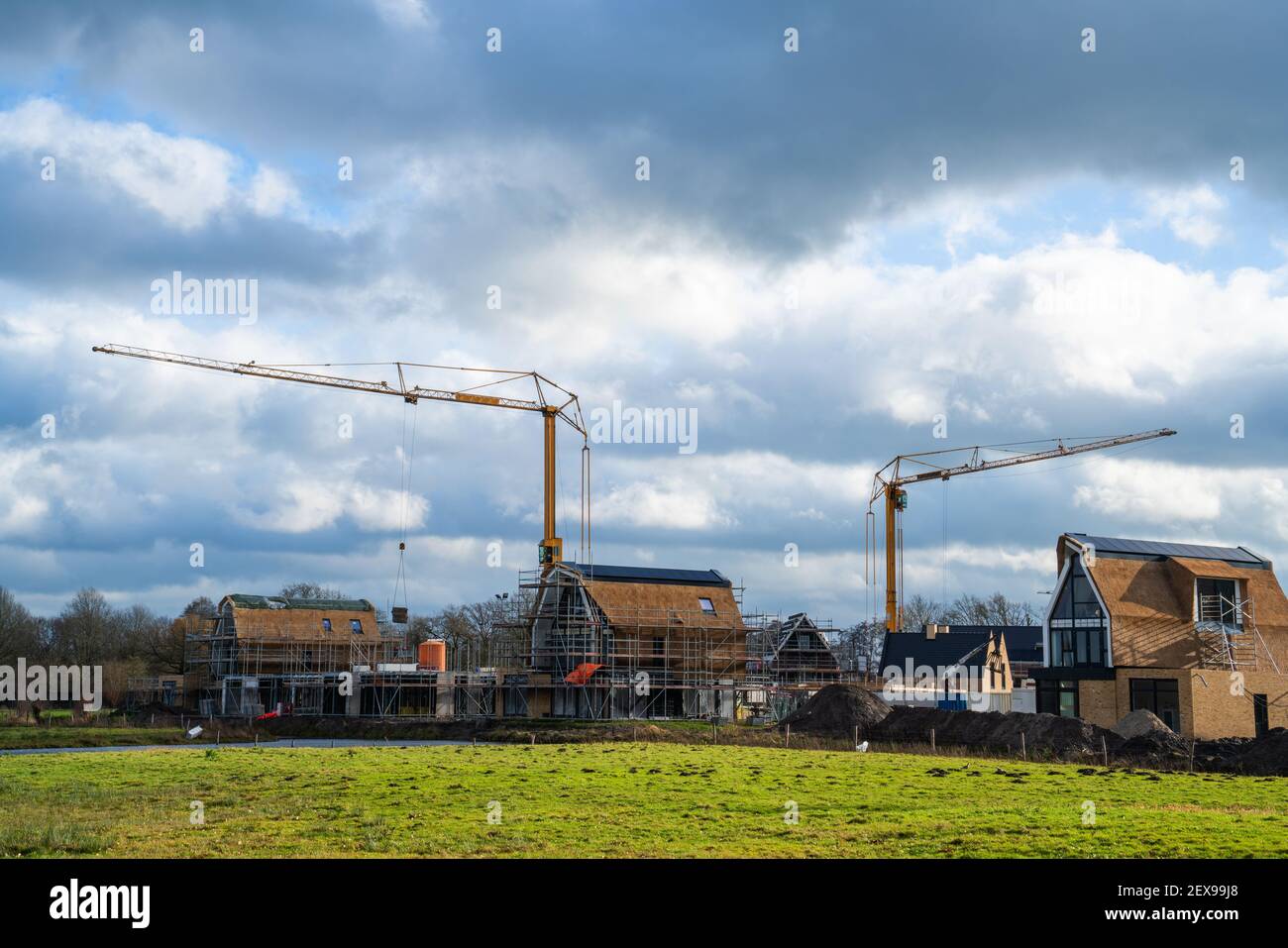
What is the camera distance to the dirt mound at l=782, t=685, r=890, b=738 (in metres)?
57.2

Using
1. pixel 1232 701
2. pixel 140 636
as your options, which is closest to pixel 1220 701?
pixel 1232 701

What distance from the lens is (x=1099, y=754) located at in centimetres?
4391

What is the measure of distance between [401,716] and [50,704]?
33065 millimetres

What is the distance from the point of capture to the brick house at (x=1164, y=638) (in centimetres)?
5406

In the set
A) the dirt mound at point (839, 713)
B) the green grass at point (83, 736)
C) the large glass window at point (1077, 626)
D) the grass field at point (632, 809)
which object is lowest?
the green grass at point (83, 736)

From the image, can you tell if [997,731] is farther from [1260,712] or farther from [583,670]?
[583,670]

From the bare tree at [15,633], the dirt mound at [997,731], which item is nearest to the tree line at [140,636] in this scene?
the bare tree at [15,633]

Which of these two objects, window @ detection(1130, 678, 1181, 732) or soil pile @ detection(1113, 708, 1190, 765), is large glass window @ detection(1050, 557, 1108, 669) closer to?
window @ detection(1130, 678, 1181, 732)

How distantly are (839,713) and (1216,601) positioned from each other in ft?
59.6

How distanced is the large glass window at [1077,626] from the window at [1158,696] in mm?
1948

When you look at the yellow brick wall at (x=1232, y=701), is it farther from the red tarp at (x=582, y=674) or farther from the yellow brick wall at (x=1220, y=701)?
the red tarp at (x=582, y=674)
